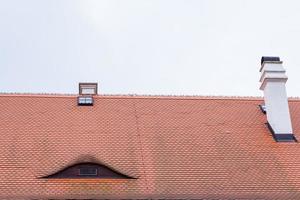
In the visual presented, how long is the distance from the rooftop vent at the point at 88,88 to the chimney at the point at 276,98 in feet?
18.1

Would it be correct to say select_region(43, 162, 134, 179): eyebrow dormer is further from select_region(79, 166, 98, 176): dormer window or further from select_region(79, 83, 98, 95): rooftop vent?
select_region(79, 83, 98, 95): rooftop vent

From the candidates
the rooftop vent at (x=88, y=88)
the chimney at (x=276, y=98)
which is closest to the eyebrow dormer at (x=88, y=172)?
the rooftop vent at (x=88, y=88)

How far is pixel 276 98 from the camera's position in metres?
21.4

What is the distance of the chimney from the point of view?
2069cm

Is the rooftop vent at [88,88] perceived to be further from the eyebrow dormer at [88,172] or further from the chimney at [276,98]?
the chimney at [276,98]

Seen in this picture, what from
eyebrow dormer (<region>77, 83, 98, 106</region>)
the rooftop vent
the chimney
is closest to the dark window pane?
eyebrow dormer (<region>77, 83, 98, 106</region>)

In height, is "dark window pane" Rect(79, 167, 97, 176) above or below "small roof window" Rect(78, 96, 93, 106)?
below

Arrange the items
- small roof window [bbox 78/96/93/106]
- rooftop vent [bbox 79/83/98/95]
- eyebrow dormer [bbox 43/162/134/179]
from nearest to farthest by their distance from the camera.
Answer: eyebrow dormer [bbox 43/162/134/179] → small roof window [bbox 78/96/93/106] → rooftop vent [bbox 79/83/98/95]

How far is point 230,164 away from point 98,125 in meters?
4.19

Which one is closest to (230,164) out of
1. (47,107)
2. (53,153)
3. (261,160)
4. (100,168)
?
(261,160)

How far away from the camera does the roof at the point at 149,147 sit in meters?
17.4

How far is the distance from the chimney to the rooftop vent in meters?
5.52

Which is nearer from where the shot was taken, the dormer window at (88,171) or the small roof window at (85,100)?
the dormer window at (88,171)

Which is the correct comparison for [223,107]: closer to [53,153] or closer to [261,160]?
[261,160]
